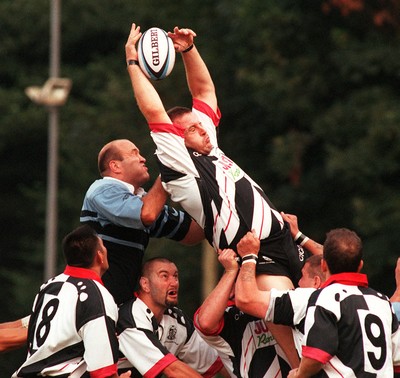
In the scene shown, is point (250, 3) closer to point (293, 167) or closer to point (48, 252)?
point (293, 167)

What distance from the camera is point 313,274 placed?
9398mm

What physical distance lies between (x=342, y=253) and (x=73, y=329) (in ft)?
6.27

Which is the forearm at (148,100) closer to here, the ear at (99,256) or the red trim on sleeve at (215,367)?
the ear at (99,256)

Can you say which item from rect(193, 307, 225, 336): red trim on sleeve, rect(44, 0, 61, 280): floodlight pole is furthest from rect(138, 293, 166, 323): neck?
rect(44, 0, 61, 280): floodlight pole

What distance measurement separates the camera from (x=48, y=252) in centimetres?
2848

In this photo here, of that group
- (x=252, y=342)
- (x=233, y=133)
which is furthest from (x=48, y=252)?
(x=252, y=342)

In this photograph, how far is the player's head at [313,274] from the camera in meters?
9.38

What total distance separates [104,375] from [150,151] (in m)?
22.6

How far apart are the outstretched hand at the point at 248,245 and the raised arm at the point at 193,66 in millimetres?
1408

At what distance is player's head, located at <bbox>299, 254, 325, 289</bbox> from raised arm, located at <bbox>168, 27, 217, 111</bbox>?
1.57 meters

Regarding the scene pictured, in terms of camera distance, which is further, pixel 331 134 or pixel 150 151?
pixel 150 151

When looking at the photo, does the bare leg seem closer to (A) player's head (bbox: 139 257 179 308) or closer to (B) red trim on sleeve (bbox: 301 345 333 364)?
(B) red trim on sleeve (bbox: 301 345 333 364)

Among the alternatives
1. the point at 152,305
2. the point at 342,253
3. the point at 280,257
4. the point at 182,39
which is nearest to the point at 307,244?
the point at 280,257

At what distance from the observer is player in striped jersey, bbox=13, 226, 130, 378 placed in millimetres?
8984
